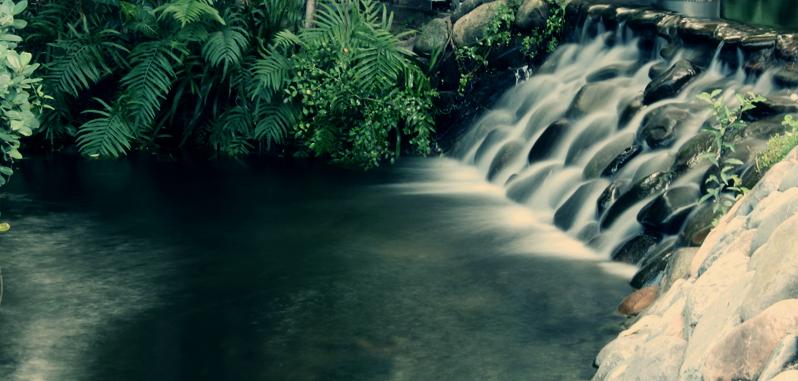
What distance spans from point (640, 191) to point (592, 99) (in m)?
2.15

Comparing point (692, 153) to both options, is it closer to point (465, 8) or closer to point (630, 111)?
point (630, 111)

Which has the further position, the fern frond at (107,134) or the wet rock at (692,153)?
the fern frond at (107,134)

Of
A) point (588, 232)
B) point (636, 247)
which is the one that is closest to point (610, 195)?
point (588, 232)

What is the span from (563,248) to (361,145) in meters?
3.40

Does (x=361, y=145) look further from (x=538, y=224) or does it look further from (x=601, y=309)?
(x=601, y=309)

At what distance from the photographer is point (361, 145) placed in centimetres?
1184

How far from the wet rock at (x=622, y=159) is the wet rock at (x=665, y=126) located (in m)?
0.10

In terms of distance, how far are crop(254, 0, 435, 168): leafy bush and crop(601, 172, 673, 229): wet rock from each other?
3.46 m

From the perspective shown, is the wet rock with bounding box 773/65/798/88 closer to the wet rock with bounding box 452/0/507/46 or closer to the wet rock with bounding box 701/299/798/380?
the wet rock with bounding box 452/0/507/46

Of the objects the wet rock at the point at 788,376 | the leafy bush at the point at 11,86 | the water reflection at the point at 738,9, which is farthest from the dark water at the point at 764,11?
the wet rock at the point at 788,376

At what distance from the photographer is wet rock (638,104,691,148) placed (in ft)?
30.2

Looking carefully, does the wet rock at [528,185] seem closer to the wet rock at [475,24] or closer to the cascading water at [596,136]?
the cascading water at [596,136]

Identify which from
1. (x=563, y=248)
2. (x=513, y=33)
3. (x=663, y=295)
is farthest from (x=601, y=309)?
(x=513, y=33)

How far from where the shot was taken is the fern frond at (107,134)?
12312mm
